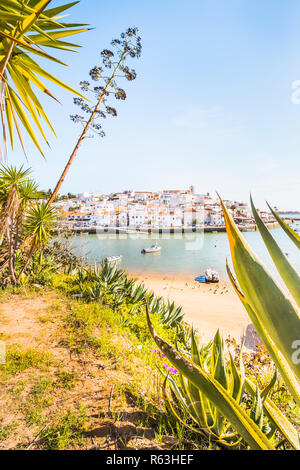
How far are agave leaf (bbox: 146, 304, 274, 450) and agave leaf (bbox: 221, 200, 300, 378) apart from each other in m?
0.27

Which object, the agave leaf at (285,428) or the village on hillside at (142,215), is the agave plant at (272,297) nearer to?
the agave leaf at (285,428)

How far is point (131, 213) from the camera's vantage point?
216 feet

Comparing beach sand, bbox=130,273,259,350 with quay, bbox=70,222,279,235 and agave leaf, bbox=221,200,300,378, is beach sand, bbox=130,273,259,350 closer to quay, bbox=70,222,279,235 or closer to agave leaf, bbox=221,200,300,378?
agave leaf, bbox=221,200,300,378

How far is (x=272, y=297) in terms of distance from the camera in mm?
792

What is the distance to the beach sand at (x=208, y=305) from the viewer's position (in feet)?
25.7

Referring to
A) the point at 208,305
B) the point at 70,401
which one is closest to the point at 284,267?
the point at 70,401

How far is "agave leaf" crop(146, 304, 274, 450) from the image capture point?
823 millimetres

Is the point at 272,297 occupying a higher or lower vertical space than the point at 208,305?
higher

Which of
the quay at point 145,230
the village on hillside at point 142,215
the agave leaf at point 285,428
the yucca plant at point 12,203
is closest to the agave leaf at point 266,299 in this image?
the agave leaf at point 285,428

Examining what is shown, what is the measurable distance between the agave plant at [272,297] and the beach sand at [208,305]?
494 centimetres

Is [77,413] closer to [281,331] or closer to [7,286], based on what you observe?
[281,331]

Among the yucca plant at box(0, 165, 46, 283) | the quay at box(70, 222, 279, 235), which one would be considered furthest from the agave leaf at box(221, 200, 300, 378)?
the quay at box(70, 222, 279, 235)

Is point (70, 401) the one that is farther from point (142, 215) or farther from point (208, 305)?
point (142, 215)

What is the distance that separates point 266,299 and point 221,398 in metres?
0.44
